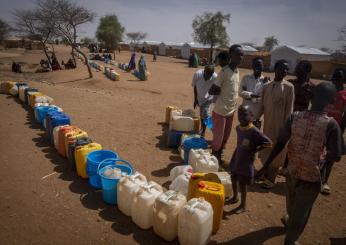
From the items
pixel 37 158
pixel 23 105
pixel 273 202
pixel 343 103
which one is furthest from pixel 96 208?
pixel 23 105

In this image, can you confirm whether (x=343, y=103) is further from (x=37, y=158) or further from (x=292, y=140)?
(x=37, y=158)

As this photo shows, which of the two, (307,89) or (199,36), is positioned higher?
(199,36)

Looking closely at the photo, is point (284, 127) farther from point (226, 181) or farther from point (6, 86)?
point (6, 86)

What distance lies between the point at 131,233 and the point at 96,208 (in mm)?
738

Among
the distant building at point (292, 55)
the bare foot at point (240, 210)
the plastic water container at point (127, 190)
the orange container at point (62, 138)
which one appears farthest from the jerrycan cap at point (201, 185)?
the distant building at point (292, 55)

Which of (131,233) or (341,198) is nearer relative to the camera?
(131,233)

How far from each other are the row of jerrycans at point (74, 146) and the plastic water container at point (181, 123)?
6.62 feet

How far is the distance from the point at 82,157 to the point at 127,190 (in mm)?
1293

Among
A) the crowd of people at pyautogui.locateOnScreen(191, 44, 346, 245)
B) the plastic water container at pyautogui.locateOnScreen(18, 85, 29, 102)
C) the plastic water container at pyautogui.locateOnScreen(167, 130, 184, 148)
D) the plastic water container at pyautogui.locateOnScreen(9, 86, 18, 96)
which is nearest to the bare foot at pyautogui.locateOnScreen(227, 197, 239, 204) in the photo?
the crowd of people at pyautogui.locateOnScreen(191, 44, 346, 245)

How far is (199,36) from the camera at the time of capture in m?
48.2

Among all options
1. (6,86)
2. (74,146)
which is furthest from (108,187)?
(6,86)

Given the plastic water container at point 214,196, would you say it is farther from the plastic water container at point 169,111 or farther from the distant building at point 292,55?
the distant building at point 292,55

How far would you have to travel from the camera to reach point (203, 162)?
421 centimetres

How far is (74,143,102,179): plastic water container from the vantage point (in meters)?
4.40
